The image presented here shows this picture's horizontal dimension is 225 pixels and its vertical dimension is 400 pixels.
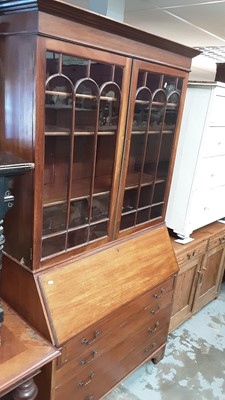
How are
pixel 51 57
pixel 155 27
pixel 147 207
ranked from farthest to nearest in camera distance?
1. pixel 155 27
2. pixel 147 207
3. pixel 51 57

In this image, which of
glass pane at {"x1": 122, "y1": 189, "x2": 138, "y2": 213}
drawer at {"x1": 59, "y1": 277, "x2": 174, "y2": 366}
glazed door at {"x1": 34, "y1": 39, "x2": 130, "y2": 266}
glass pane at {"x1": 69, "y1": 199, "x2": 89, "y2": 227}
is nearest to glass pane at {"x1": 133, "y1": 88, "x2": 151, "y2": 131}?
glazed door at {"x1": 34, "y1": 39, "x2": 130, "y2": 266}

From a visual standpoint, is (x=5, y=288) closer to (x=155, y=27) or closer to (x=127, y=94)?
(x=127, y=94)

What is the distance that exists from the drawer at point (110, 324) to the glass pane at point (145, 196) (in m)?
0.50

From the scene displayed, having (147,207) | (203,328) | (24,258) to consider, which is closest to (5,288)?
(24,258)

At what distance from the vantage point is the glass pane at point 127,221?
1719 mm

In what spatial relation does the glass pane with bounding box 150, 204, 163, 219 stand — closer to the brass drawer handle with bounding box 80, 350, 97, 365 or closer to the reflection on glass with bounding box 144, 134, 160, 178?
the reflection on glass with bounding box 144, 134, 160, 178

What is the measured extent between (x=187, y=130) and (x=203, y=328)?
4.99ft

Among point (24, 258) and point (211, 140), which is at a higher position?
point (211, 140)

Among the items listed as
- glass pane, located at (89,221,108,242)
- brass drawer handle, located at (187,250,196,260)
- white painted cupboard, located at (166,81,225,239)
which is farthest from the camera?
brass drawer handle, located at (187,250,196,260)

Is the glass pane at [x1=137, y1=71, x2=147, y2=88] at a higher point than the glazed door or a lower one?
higher

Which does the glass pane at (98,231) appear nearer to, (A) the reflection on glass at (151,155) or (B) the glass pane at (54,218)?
(B) the glass pane at (54,218)

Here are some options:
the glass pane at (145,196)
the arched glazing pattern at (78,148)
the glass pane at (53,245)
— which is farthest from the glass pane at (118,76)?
the glass pane at (53,245)

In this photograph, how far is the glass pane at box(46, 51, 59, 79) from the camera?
1.12 meters

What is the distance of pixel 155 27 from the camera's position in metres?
2.47
